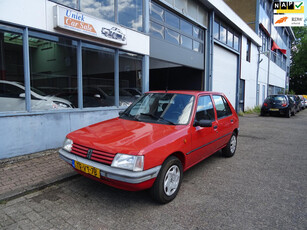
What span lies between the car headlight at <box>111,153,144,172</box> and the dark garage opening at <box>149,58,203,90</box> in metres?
10.4

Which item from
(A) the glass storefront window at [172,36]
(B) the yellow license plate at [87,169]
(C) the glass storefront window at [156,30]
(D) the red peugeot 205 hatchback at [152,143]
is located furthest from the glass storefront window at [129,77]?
(B) the yellow license plate at [87,169]

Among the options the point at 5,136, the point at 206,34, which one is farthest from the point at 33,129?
the point at 206,34

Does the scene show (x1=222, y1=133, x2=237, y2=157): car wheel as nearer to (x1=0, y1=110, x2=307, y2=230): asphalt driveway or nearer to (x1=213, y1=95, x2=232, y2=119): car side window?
(x1=213, y1=95, x2=232, y2=119): car side window

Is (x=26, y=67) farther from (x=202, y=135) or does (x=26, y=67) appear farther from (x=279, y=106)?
(x=279, y=106)

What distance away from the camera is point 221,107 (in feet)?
15.7

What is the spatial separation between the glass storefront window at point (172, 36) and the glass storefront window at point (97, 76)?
3577 mm

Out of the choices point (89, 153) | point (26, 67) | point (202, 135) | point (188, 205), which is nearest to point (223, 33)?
point (202, 135)

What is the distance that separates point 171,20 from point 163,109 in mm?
7397

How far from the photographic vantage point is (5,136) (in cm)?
446

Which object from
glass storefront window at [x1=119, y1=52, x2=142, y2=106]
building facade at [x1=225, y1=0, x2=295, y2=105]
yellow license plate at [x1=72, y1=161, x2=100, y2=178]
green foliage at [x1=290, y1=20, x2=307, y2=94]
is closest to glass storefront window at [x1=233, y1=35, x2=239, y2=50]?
building facade at [x1=225, y1=0, x2=295, y2=105]

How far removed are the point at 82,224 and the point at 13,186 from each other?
167 centimetres

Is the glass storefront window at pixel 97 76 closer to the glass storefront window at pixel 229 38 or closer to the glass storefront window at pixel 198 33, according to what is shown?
the glass storefront window at pixel 198 33

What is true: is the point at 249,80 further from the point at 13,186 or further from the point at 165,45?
the point at 13,186

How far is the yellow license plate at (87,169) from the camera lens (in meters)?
2.76
